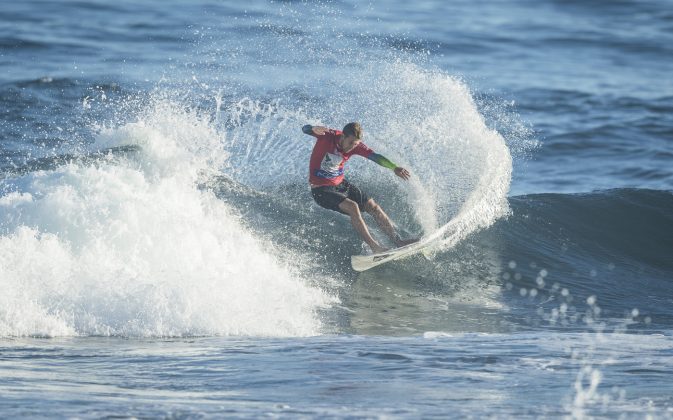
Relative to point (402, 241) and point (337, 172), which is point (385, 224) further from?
point (337, 172)

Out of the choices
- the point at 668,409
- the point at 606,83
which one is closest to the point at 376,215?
the point at 668,409

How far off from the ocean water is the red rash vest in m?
1.05

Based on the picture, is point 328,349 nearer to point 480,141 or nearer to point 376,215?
point 376,215

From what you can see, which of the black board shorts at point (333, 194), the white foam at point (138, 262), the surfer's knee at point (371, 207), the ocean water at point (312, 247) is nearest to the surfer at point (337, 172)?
the black board shorts at point (333, 194)

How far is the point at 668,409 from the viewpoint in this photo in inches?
288

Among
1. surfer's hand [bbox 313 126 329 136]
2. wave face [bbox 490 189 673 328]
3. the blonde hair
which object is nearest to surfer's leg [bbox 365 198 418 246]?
the blonde hair

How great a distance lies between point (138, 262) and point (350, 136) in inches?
119

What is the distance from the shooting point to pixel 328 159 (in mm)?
12156

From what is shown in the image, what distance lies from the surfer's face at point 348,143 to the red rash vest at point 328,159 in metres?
0.07

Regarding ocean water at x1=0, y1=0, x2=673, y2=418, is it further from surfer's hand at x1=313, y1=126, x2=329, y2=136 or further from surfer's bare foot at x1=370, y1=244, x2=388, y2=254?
surfer's hand at x1=313, y1=126, x2=329, y2=136

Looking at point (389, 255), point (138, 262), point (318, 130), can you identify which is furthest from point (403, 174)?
point (138, 262)

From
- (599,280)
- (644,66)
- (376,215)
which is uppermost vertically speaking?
(644,66)

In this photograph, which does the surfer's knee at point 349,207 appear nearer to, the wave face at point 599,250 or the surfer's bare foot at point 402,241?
the surfer's bare foot at point 402,241

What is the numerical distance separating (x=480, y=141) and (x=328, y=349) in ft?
21.6
